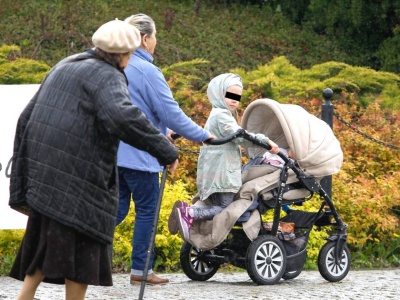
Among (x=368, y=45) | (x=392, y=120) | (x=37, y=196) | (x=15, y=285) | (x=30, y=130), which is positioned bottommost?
(x=15, y=285)

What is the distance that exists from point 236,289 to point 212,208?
617 millimetres

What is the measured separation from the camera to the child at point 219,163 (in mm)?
7426

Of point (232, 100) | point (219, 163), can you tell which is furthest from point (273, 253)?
point (232, 100)

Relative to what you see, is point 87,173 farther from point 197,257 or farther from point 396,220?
point 396,220

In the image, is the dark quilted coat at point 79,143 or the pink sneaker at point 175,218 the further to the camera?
the pink sneaker at point 175,218

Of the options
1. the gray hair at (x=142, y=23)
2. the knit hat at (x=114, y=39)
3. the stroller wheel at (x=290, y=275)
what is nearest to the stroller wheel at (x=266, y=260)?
the stroller wheel at (x=290, y=275)

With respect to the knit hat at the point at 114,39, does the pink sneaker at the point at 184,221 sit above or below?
below

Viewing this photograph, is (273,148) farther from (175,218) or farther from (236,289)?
(236,289)

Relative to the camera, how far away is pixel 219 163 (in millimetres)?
7434

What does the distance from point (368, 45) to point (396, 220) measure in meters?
11.1

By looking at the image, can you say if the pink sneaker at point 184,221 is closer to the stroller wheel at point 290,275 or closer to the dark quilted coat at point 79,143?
the stroller wheel at point 290,275

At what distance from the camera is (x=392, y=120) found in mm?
12398

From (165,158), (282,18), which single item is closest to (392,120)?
Answer: (165,158)

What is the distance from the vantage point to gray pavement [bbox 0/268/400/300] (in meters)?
6.86
